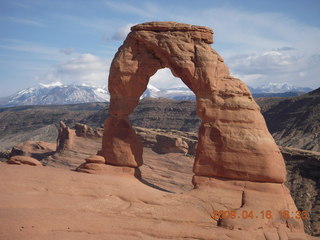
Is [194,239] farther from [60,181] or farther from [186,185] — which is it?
[186,185]

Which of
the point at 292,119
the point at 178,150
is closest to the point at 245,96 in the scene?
the point at 178,150

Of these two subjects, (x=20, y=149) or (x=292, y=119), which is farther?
(x=292, y=119)

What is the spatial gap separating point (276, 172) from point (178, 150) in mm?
18397

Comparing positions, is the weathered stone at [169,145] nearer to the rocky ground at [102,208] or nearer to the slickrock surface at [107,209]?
the rocky ground at [102,208]

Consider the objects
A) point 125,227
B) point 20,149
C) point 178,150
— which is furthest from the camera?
point 20,149

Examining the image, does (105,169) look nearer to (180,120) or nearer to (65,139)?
(65,139)

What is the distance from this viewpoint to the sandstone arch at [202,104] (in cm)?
1490

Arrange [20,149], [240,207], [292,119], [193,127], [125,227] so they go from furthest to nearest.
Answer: [193,127] < [292,119] < [20,149] < [240,207] < [125,227]

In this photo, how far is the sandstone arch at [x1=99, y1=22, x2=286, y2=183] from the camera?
14.9 metres

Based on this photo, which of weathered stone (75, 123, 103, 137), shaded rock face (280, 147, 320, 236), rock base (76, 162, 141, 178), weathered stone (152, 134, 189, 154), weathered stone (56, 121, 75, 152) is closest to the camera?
rock base (76, 162, 141, 178)

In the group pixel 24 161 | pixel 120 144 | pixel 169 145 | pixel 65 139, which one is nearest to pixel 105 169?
pixel 120 144

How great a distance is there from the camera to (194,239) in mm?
11789
